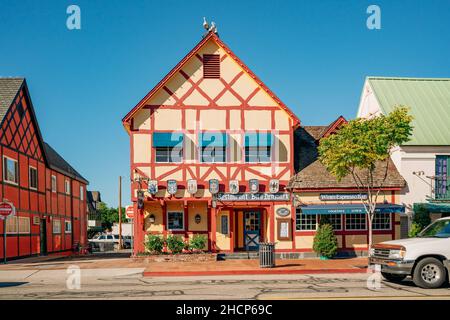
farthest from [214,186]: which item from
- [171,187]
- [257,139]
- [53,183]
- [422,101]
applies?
[53,183]

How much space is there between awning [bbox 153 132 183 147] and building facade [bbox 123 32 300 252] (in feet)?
0.16

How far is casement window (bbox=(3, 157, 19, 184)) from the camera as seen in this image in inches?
1009

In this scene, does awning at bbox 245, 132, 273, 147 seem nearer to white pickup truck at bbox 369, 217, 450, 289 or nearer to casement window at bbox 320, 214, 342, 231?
casement window at bbox 320, 214, 342, 231

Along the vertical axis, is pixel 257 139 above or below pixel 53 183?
above

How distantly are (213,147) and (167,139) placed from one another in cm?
232

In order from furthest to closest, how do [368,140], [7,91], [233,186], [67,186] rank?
[67,186] < [7,91] < [233,186] < [368,140]

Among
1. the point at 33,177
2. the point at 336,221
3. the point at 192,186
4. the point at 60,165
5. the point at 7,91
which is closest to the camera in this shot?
the point at 192,186

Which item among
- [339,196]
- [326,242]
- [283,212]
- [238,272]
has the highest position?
[339,196]

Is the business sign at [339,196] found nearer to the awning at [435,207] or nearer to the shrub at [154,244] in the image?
the awning at [435,207]

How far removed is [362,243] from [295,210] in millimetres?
3730

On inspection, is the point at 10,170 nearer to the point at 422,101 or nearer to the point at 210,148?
the point at 210,148

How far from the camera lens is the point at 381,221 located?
2458 centimetres
